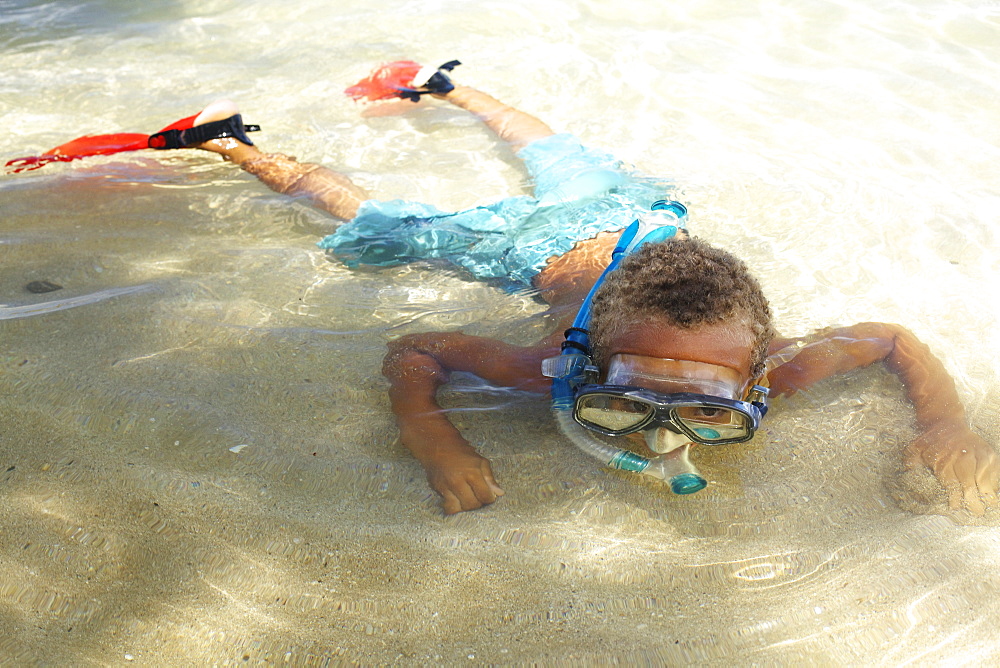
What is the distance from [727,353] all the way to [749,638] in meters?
0.80

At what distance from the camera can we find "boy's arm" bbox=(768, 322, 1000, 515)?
226 centimetres

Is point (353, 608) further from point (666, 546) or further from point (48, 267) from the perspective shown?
point (48, 267)

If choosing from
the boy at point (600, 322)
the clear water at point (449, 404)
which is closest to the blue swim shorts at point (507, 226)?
the boy at point (600, 322)

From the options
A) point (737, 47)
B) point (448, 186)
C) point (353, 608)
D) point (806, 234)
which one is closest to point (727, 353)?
point (353, 608)

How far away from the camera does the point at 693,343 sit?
2178 millimetres

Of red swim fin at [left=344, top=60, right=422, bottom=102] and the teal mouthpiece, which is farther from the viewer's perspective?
red swim fin at [left=344, top=60, right=422, bottom=102]

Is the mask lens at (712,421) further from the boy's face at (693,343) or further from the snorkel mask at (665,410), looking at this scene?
the boy's face at (693,343)

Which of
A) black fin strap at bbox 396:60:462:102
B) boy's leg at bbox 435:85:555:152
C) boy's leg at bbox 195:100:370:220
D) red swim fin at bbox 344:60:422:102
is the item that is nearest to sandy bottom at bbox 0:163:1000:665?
boy's leg at bbox 195:100:370:220

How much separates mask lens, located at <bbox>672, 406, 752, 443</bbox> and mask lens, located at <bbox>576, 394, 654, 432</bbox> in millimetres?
106

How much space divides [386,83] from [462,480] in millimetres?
4068

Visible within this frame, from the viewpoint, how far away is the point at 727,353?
7.23 feet

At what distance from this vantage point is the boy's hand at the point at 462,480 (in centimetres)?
216

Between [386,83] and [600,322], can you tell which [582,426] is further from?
[386,83]

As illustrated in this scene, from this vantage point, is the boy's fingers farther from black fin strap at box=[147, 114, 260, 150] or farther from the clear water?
black fin strap at box=[147, 114, 260, 150]
